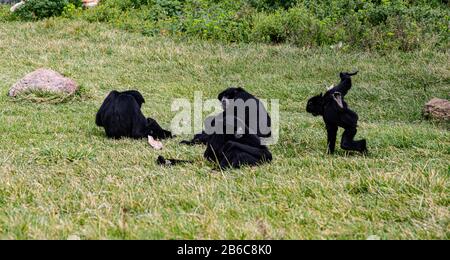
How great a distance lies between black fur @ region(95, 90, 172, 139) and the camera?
343 inches

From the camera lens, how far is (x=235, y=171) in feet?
20.6

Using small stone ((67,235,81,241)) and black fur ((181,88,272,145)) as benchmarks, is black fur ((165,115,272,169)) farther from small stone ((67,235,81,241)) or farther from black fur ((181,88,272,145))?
small stone ((67,235,81,241))

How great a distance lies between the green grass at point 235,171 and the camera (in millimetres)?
4410

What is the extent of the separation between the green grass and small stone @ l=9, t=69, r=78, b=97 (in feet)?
0.80

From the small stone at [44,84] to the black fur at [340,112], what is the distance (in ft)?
19.7

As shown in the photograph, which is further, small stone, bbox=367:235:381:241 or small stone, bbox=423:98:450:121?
small stone, bbox=423:98:450:121

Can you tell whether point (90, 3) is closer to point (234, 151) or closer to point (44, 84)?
point (44, 84)

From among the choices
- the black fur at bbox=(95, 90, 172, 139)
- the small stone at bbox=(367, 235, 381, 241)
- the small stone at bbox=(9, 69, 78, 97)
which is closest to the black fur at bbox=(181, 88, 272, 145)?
the black fur at bbox=(95, 90, 172, 139)

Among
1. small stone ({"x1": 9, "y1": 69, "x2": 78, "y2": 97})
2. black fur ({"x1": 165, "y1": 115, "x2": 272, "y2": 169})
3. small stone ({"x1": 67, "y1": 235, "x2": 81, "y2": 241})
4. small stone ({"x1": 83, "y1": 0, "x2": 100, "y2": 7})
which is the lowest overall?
small stone ({"x1": 83, "y1": 0, "x2": 100, "y2": 7})

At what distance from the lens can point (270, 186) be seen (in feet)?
17.9

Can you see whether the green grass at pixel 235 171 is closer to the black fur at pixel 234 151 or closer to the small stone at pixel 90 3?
the black fur at pixel 234 151

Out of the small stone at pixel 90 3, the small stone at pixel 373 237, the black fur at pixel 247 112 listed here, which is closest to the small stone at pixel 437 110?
the black fur at pixel 247 112

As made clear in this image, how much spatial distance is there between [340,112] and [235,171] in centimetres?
148

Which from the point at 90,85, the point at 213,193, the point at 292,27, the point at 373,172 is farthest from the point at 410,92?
the point at 213,193
